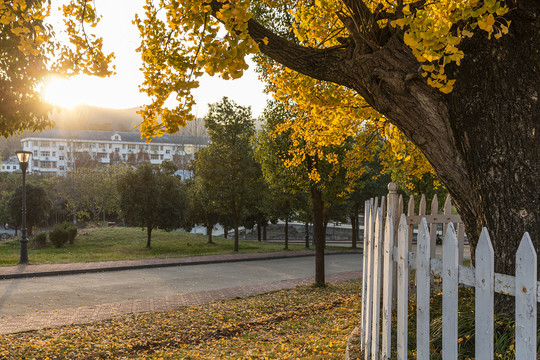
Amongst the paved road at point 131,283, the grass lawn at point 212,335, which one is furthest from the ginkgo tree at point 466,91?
the paved road at point 131,283

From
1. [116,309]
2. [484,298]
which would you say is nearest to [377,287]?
[484,298]

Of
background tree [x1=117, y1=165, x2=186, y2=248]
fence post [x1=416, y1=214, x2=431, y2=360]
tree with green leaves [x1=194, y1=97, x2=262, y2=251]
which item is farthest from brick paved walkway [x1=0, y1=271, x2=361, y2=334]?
background tree [x1=117, y1=165, x2=186, y2=248]

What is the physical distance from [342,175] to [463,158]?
9057 millimetres

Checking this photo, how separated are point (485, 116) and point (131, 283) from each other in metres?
12.2

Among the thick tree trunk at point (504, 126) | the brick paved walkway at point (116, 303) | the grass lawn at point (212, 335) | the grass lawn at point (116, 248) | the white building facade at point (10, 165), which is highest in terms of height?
the white building facade at point (10, 165)

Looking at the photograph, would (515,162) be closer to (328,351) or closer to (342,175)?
(328,351)

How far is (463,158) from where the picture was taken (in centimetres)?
414

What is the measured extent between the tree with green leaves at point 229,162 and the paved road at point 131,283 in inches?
271

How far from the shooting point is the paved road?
1095cm

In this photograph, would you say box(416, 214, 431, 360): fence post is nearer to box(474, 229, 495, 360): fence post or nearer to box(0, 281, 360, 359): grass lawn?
box(474, 229, 495, 360): fence post

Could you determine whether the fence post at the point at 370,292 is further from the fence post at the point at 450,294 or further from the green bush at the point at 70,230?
the green bush at the point at 70,230

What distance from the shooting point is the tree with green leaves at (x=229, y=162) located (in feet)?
84.4

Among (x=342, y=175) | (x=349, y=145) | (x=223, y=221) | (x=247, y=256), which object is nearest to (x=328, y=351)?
(x=342, y=175)

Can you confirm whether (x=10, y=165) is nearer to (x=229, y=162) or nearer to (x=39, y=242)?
(x=39, y=242)
